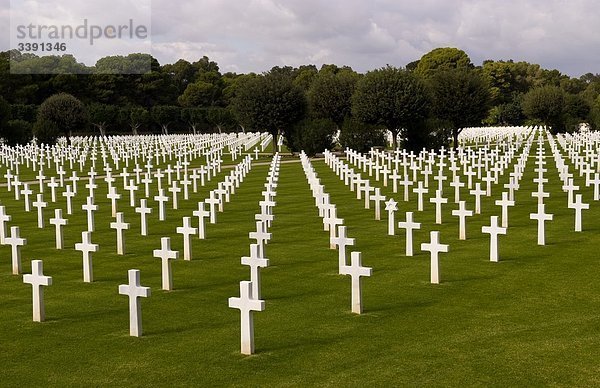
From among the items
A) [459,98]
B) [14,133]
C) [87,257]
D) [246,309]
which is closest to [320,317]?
[246,309]

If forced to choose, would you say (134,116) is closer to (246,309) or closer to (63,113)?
(63,113)

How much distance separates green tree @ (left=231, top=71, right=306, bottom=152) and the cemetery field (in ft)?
122

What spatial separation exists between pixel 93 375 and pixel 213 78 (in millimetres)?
119045

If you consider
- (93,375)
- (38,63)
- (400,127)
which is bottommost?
(93,375)

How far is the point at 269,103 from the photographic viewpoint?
5319 centimetres

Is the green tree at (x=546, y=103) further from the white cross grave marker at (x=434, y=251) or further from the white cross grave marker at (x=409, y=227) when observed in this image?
the white cross grave marker at (x=434, y=251)

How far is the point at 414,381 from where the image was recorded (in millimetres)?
7004

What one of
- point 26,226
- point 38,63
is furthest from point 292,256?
point 38,63

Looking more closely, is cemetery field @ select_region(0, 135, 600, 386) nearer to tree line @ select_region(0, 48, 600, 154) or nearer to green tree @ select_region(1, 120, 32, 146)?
tree line @ select_region(0, 48, 600, 154)

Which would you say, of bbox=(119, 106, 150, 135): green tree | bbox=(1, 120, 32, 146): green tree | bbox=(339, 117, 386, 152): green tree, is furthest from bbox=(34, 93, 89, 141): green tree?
bbox=(339, 117, 386, 152): green tree

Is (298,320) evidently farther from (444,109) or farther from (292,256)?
(444,109)

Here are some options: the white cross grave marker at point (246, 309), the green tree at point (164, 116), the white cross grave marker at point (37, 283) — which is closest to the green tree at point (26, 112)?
the green tree at point (164, 116)

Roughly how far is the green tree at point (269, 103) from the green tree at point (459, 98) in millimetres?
10026

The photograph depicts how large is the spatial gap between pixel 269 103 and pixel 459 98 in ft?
45.5
